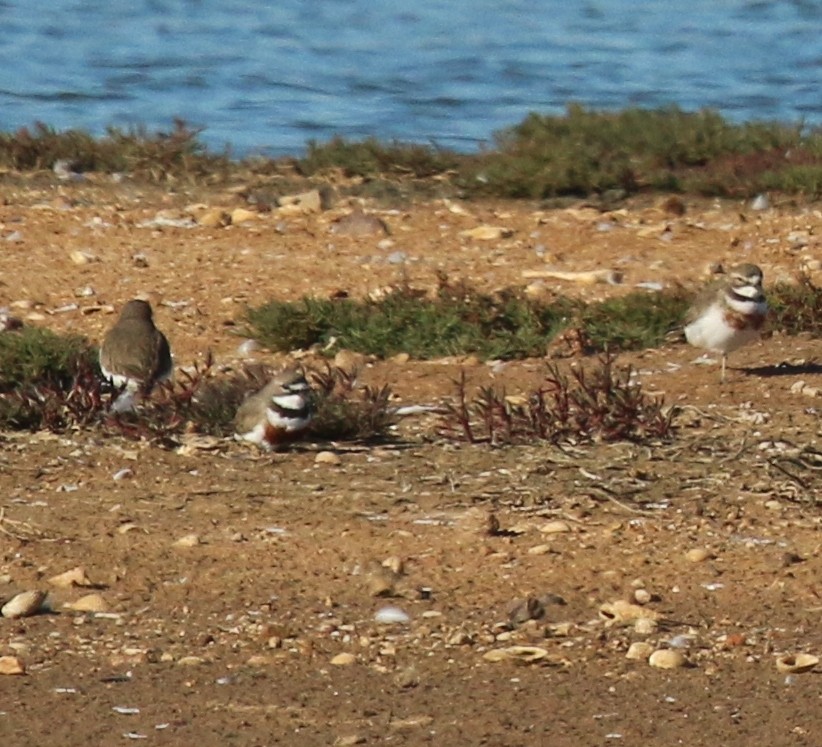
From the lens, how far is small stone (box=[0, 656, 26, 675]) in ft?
20.3

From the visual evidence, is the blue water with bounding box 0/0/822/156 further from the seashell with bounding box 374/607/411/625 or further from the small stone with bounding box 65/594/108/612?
the seashell with bounding box 374/607/411/625

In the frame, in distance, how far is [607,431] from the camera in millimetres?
8234

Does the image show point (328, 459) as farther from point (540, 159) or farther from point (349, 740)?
point (540, 159)

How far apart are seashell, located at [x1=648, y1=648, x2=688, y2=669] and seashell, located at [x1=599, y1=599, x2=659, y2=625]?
28 cm

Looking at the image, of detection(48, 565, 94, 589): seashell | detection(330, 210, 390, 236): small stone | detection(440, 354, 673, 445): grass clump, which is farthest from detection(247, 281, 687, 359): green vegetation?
detection(48, 565, 94, 589): seashell

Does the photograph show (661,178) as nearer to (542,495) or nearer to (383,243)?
(383,243)

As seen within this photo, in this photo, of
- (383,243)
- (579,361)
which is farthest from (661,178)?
(579,361)

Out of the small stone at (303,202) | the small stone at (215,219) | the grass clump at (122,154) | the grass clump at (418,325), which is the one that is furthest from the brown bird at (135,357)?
the grass clump at (122,154)

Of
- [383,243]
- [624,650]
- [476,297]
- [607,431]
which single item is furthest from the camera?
[383,243]

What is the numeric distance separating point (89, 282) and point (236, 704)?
6.14 meters

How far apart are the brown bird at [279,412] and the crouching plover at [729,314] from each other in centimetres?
206

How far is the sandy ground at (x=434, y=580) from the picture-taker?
5.88m

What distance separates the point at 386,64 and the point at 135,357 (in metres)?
14.7

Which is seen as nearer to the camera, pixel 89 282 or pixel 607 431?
pixel 607 431
